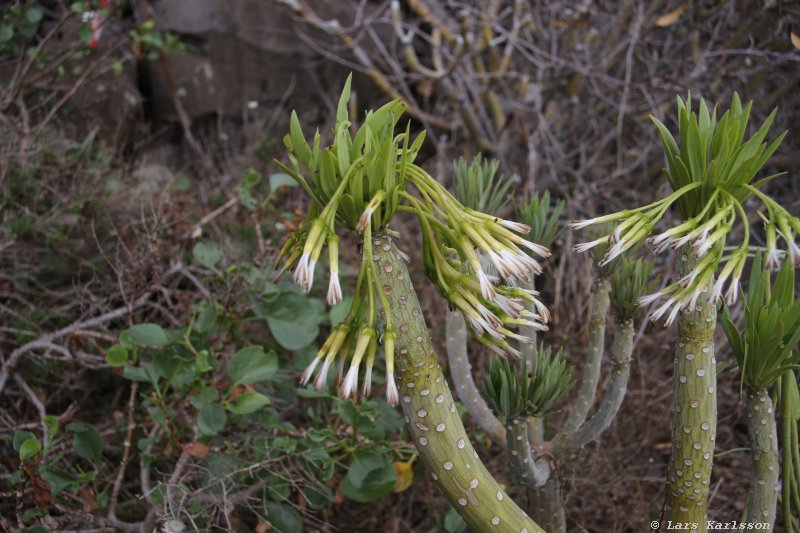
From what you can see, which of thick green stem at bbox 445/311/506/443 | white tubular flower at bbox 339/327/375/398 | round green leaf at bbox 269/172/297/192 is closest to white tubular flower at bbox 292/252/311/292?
white tubular flower at bbox 339/327/375/398

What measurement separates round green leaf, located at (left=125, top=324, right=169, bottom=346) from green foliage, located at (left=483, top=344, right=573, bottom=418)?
967mm

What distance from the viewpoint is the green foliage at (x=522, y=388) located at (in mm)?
1203

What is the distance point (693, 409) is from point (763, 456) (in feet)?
0.78

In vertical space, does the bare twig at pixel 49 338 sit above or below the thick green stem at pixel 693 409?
below

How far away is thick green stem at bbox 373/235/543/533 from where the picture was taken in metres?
1.00

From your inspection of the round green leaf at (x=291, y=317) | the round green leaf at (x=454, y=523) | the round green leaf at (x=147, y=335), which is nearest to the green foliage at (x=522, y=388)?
the round green leaf at (x=454, y=523)

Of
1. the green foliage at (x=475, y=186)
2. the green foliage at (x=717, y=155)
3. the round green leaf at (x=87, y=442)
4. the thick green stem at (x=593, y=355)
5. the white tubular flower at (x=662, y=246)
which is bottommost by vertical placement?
the round green leaf at (x=87, y=442)

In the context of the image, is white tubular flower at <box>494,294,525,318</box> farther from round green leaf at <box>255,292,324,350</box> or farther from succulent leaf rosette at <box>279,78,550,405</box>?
round green leaf at <box>255,292,324,350</box>

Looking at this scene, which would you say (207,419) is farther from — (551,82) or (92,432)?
(551,82)

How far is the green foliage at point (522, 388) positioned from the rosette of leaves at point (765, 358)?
1.06 feet

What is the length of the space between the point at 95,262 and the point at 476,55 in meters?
2.45

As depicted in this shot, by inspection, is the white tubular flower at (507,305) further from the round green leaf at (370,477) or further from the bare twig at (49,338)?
the bare twig at (49,338)

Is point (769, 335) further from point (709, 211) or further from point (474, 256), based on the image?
point (474, 256)

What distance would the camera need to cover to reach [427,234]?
3.21ft
